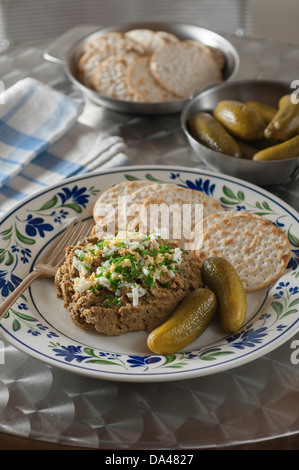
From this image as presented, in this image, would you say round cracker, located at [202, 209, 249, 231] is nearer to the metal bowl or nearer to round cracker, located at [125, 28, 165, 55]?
the metal bowl

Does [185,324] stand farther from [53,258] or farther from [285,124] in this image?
[285,124]

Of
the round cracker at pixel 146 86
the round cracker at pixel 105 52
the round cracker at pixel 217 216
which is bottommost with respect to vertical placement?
the round cracker at pixel 217 216

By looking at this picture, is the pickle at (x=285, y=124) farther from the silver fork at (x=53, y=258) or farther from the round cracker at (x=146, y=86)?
the silver fork at (x=53, y=258)

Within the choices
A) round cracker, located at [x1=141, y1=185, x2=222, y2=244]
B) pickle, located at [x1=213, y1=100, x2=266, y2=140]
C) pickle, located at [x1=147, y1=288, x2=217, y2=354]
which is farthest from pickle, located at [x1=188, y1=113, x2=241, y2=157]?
pickle, located at [x1=147, y1=288, x2=217, y2=354]

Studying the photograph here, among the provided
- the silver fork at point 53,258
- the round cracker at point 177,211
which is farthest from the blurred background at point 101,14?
the silver fork at point 53,258

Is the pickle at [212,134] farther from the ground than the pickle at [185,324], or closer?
farther from the ground

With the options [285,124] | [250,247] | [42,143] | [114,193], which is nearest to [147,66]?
[42,143]
